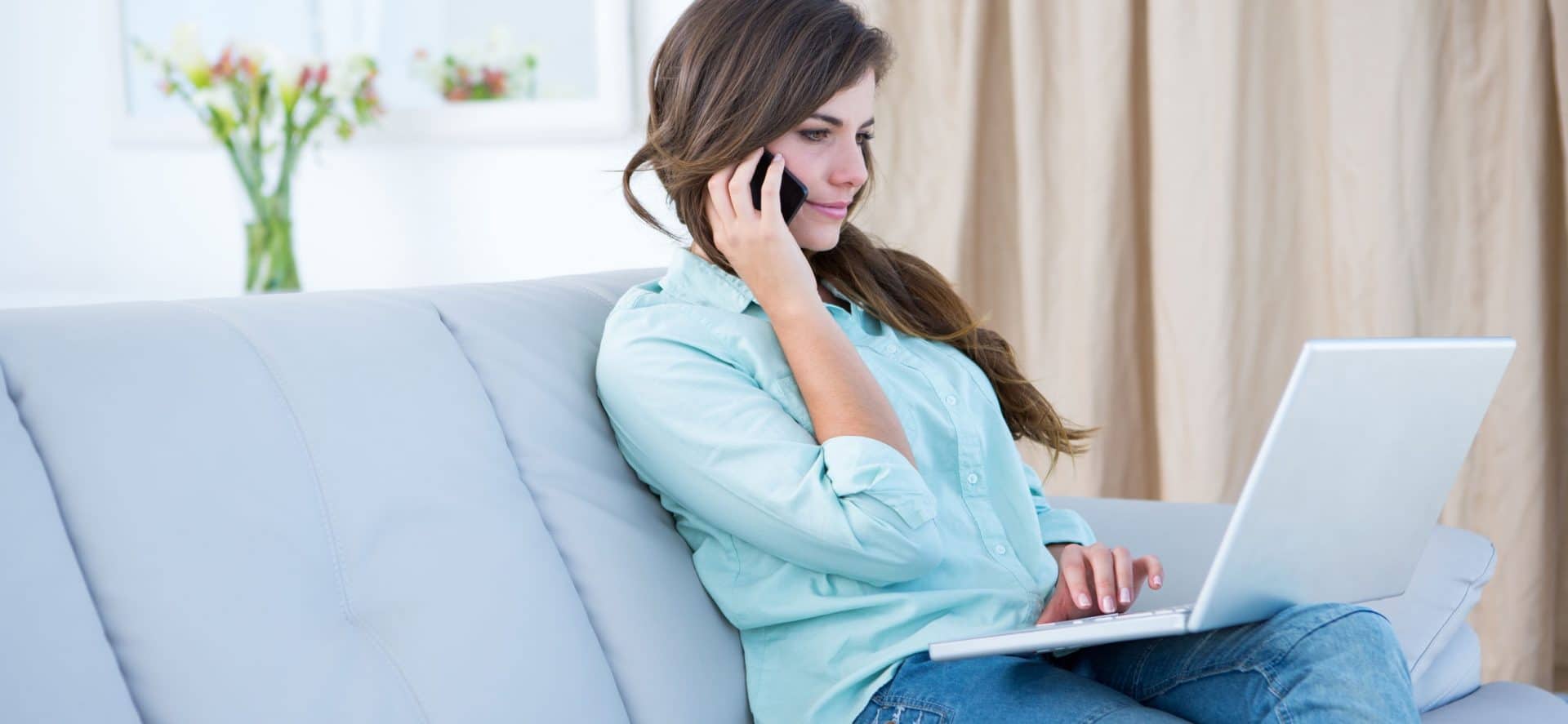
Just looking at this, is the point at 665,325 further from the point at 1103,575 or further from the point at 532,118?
the point at 532,118

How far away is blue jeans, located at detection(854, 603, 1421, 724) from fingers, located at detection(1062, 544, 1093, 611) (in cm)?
5

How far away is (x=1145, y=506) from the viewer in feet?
5.58

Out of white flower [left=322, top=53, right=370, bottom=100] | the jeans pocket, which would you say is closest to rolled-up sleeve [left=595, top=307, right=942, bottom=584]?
the jeans pocket

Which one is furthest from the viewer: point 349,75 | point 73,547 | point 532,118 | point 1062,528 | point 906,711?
point 349,75

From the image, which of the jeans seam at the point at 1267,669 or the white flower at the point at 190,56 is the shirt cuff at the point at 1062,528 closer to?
the jeans seam at the point at 1267,669

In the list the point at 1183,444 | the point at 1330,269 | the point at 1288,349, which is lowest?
the point at 1183,444

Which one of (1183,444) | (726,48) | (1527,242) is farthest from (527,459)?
(1527,242)

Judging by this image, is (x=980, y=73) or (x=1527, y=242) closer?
(x=1527, y=242)

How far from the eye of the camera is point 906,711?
1112 mm

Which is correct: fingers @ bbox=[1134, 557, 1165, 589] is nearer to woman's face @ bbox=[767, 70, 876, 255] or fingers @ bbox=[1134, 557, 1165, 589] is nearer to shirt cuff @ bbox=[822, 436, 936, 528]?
shirt cuff @ bbox=[822, 436, 936, 528]

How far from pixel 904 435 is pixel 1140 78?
1.36 m

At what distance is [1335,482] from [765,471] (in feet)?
1.45

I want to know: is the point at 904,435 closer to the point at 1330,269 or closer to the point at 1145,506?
the point at 1145,506

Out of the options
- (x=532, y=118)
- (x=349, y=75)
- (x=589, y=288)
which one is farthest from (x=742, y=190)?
(x=349, y=75)
